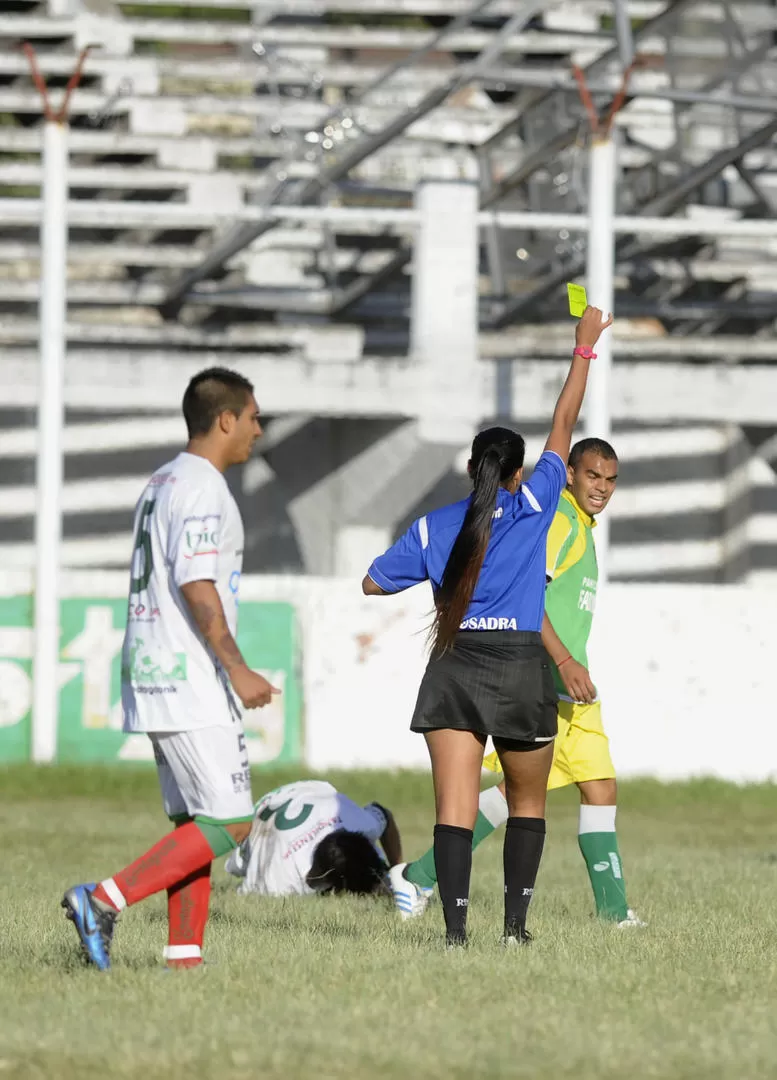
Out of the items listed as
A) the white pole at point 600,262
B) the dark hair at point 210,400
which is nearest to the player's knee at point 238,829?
the dark hair at point 210,400

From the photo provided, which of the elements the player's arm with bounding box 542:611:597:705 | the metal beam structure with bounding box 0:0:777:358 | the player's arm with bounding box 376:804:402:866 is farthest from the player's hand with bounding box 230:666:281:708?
the metal beam structure with bounding box 0:0:777:358

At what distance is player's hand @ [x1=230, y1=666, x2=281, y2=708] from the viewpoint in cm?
563

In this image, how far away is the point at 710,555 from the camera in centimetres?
2094

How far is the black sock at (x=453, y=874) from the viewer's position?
6395mm

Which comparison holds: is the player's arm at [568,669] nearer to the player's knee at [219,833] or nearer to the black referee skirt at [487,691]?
the black referee skirt at [487,691]

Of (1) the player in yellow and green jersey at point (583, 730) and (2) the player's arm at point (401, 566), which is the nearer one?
(2) the player's arm at point (401, 566)

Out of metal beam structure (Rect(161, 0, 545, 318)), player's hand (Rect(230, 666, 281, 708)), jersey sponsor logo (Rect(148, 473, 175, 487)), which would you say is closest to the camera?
player's hand (Rect(230, 666, 281, 708))

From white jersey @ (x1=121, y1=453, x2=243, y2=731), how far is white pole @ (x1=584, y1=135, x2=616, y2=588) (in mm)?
8999

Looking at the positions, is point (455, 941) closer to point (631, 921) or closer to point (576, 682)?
point (576, 682)

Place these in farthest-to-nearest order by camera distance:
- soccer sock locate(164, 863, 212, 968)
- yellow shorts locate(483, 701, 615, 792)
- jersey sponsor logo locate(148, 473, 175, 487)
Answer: yellow shorts locate(483, 701, 615, 792) < jersey sponsor logo locate(148, 473, 175, 487) < soccer sock locate(164, 863, 212, 968)

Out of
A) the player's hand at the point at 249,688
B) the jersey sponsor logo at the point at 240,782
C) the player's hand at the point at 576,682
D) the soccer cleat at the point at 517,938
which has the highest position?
the player's hand at the point at 249,688

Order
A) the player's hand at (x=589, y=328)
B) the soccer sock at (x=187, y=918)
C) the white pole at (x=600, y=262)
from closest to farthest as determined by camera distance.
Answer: the soccer sock at (x=187, y=918) → the player's hand at (x=589, y=328) → the white pole at (x=600, y=262)

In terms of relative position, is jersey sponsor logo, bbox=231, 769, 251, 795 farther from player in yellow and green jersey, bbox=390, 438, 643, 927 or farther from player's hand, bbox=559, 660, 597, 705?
player in yellow and green jersey, bbox=390, 438, 643, 927

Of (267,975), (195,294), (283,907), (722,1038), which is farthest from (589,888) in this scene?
(195,294)
